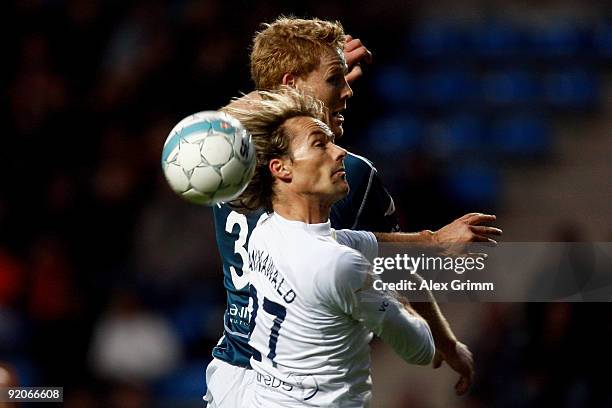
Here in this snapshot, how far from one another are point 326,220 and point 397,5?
726 centimetres

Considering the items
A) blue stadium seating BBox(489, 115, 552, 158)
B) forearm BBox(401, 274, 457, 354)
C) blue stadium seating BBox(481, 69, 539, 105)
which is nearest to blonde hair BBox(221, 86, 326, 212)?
forearm BBox(401, 274, 457, 354)

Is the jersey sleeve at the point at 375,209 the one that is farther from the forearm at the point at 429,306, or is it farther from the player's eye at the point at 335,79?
the player's eye at the point at 335,79

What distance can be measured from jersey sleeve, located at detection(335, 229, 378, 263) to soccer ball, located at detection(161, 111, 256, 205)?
1.29ft

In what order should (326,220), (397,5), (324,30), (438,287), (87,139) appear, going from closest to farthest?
(326,220) → (324,30) → (438,287) → (87,139) → (397,5)

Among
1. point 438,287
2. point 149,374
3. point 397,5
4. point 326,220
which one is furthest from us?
point 397,5

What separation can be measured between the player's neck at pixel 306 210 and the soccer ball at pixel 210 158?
17cm

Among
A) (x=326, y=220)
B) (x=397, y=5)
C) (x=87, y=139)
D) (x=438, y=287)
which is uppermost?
(x=397, y=5)

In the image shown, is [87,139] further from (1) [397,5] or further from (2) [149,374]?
(1) [397,5]

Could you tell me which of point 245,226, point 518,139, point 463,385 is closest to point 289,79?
point 245,226

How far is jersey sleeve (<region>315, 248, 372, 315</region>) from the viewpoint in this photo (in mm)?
3443

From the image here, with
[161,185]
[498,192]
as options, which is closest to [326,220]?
[161,185]

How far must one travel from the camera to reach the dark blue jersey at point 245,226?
4.11m

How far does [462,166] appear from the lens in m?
9.55

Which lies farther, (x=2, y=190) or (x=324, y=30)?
(x=2, y=190)
